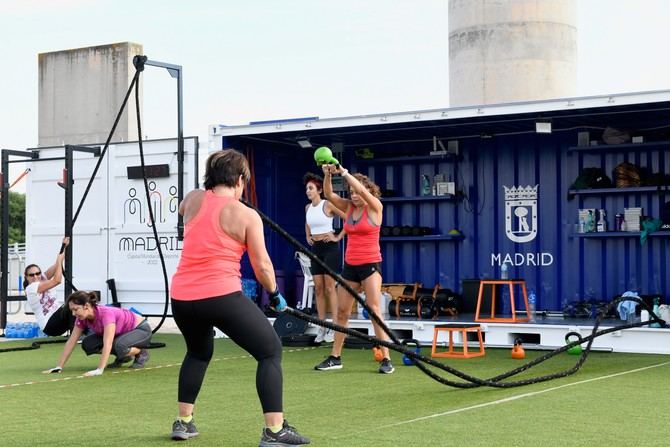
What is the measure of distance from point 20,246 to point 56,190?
65.3 feet

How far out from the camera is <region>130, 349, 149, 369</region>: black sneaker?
32.2 feet

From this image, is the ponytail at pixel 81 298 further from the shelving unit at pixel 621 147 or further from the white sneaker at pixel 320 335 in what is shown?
the shelving unit at pixel 621 147

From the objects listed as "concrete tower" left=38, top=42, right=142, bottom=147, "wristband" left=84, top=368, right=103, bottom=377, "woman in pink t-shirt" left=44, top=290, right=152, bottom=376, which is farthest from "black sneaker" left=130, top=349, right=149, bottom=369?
"concrete tower" left=38, top=42, right=142, bottom=147

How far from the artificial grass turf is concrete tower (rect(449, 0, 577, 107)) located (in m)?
15.9

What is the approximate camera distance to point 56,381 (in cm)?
888

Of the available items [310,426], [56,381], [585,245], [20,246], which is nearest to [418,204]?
[585,245]

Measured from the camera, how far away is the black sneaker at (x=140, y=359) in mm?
9805

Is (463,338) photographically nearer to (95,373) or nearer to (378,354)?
→ (378,354)

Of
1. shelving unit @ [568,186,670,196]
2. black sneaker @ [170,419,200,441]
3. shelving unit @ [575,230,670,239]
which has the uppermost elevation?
shelving unit @ [568,186,670,196]

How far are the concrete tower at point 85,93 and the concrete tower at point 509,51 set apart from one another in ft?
26.0

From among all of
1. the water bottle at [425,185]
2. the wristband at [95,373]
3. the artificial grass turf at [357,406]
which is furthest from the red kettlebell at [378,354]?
the water bottle at [425,185]

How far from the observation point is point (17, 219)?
48.0 metres

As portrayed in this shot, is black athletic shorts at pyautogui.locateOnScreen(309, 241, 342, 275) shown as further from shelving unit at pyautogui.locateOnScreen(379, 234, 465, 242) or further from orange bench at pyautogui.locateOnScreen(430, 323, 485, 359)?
shelving unit at pyautogui.locateOnScreen(379, 234, 465, 242)

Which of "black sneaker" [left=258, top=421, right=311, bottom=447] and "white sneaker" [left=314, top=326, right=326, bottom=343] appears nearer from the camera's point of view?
"black sneaker" [left=258, top=421, right=311, bottom=447]
